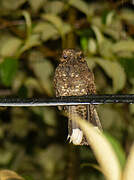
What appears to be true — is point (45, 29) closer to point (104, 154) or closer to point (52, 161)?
point (52, 161)

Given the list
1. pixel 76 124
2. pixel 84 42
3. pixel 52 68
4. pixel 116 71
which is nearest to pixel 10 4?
pixel 52 68

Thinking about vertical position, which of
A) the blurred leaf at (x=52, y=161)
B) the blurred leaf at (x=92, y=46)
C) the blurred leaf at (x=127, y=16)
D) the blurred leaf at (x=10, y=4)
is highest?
the blurred leaf at (x=10, y=4)

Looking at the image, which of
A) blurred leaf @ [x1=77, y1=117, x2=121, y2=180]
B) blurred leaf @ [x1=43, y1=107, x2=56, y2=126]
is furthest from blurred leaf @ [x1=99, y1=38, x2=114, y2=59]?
blurred leaf @ [x1=77, y1=117, x2=121, y2=180]

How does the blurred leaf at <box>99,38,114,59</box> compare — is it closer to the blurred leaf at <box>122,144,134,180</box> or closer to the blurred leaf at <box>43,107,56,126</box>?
the blurred leaf at <box>43,107,56,126</box>

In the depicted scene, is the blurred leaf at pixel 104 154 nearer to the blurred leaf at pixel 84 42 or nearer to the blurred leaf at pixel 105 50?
the blurred leaf at pixel 105 50

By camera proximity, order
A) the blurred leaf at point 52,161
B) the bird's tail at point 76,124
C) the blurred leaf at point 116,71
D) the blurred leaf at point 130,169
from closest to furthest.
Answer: the blurred leaf at point 130,169 → the bird's tail at point 76,124 → the blurred leaf at point 116,71 → the blurred leaf at point 52,161

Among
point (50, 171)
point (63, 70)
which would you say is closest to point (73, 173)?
point (50, 171)

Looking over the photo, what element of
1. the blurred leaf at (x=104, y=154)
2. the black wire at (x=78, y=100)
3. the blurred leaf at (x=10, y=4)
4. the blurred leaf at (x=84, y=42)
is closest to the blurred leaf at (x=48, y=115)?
the blurred leaf at (x=84, y=42)
